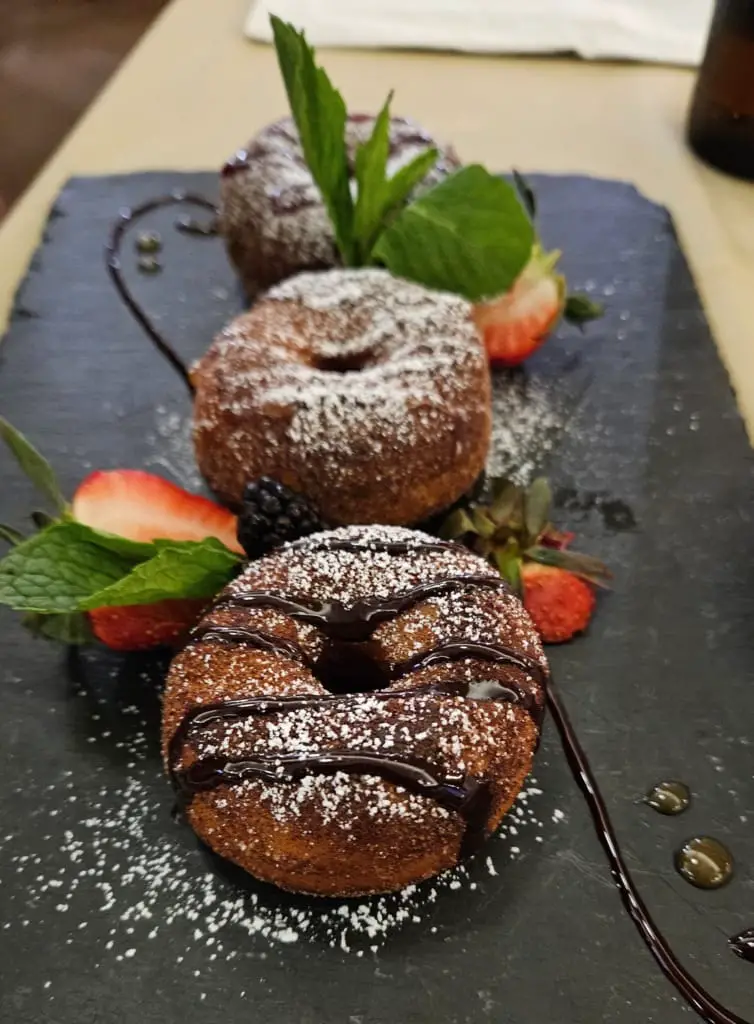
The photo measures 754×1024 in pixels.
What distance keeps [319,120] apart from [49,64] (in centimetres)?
217

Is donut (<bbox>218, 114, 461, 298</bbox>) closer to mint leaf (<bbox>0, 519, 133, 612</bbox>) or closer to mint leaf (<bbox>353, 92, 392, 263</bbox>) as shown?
mint leaf (<bbox>353, 92, 392, 263</bbox>)

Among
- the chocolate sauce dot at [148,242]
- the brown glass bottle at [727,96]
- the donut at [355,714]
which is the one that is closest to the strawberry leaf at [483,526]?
the donut at [355,714]

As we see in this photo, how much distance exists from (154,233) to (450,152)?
62 cm

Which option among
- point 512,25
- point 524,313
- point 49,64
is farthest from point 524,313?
point 49,64

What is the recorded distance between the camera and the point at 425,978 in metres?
0.95

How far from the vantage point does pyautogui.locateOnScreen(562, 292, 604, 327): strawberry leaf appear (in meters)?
1.69

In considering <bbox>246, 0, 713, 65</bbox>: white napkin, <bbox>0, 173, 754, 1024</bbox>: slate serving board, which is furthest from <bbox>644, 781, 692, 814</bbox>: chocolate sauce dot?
<bbox>246, 0, 713, 65</bbox>: white napkin

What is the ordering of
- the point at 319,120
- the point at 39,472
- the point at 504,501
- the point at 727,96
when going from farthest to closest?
the point at 727,96 < the point at 319,120 < the point at 504,501 < the point at 39,472

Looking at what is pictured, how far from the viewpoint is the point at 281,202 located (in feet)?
5.32

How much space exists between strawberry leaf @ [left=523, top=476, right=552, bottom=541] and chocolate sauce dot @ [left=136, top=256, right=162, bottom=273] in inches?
37.4

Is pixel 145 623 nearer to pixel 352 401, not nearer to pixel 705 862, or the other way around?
pixel 352 401

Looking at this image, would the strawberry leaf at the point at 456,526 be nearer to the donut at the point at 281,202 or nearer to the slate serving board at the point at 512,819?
the slate serving board at the point at 512,819

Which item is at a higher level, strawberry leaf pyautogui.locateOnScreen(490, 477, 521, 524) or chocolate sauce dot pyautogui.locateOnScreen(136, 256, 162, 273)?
strawberry leaf pyautogui.locateOnScreen(490, 477, 521, 524)

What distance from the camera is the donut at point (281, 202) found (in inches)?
63.3
